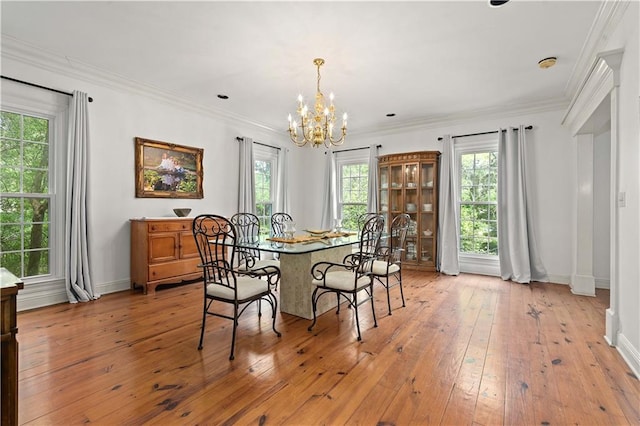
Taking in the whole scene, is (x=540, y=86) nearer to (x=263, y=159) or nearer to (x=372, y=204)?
(x=372, y=204)

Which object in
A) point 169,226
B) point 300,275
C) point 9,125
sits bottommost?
point 300,275

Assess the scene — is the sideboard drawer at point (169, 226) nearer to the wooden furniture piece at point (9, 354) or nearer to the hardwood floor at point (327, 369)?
the hardwood floor at point (327, 369)

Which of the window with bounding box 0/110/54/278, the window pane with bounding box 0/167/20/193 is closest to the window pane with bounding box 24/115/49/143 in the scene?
the window with bounding box 0/110/54/278

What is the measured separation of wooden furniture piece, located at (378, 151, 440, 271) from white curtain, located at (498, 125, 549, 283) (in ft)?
3.23

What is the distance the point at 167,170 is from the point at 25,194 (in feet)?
5.17

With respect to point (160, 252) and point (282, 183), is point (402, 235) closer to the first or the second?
point (160, 252)

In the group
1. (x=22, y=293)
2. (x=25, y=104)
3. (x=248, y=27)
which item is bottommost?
(x=22, y=293)

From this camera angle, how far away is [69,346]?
246cm

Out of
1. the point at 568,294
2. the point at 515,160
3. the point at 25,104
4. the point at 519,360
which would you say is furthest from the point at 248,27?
Result: the point at 568,294

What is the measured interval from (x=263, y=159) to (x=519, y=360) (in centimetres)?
513

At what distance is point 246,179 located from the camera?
216 inches

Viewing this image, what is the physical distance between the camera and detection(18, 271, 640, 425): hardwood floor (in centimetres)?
169

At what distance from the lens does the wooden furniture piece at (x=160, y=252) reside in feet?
12.8

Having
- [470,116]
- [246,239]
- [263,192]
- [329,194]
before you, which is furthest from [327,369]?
[470,116]
